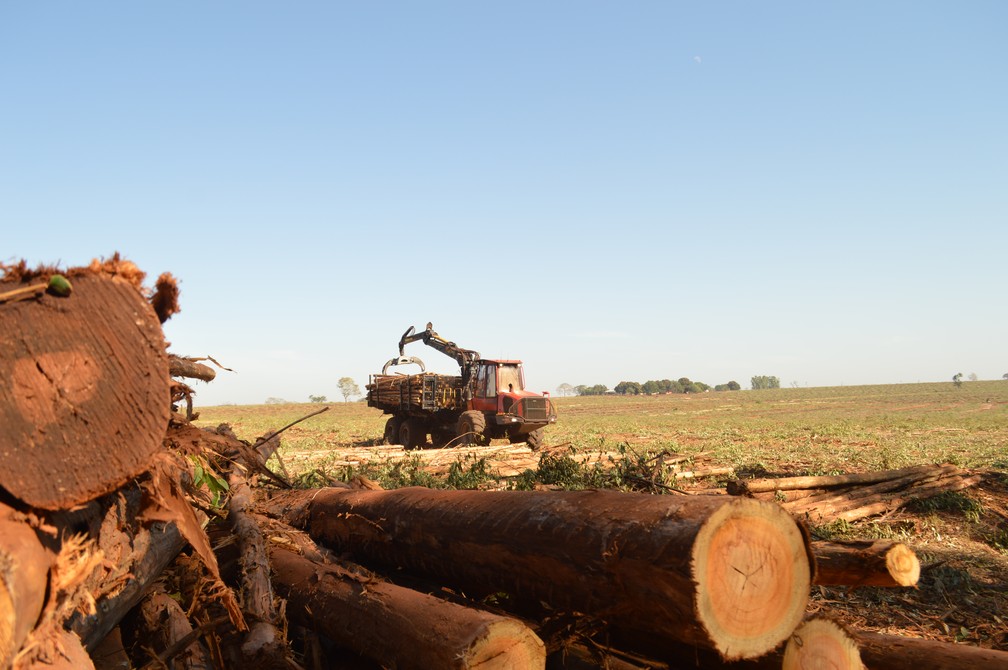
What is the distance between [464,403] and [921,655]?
1591cm

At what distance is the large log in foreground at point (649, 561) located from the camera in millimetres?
2584

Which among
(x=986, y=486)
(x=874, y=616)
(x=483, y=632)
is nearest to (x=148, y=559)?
(x=483, y=632)

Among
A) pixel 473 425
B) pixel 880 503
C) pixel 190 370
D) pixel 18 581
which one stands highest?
pixel 190 370

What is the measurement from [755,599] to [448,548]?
1.63 metres

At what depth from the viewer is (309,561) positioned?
4121 mm

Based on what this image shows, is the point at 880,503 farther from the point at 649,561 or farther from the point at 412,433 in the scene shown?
the point at 412,433

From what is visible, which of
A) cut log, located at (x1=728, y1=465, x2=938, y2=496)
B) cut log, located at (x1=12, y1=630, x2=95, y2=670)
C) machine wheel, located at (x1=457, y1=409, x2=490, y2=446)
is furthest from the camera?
machine wheel, located at (x1=457, y1=409, x2=490, y2=446)

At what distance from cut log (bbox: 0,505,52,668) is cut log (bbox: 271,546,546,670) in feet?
4.67

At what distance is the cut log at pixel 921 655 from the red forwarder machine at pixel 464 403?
513 inches

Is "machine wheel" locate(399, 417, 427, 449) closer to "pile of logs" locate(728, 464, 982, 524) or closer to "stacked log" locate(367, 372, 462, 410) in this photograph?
"stacked log" locate(367, 372, 462, 410)

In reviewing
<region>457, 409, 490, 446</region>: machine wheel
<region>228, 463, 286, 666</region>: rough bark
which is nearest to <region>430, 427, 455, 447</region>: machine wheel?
<region>457, 409, 490, 446</region>: machine wheel

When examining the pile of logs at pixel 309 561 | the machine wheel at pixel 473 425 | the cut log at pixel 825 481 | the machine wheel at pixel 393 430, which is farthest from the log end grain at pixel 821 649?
the machine wheel at pixel 393 430

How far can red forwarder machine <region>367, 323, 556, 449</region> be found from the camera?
1742 cm

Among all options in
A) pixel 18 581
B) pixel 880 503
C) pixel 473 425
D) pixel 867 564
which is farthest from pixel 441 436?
pixel 18 581
